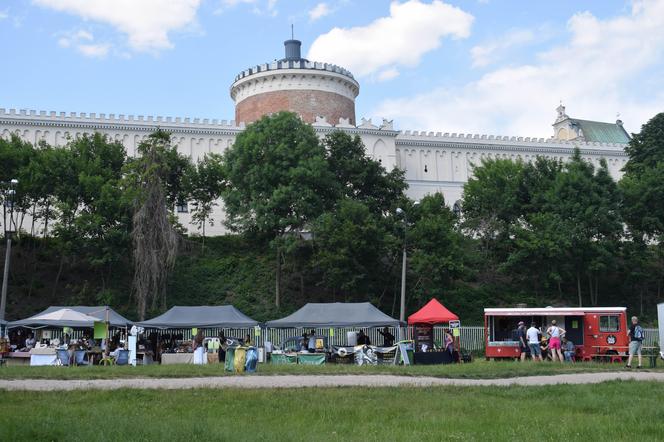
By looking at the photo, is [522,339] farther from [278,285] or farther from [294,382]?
[278,285]

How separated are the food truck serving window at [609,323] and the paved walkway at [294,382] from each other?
10.0 metres

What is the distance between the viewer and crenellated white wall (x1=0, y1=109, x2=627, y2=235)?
66500 millimetres

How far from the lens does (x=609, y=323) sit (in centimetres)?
3191

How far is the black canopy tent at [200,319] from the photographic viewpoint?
31.3m

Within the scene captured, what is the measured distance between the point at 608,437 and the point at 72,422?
8.59 m

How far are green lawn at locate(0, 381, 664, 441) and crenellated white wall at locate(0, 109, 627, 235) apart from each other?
47.7m

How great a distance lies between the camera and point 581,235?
48.8 metres

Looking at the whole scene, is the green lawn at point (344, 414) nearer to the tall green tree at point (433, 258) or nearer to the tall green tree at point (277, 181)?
the tall green tree at point (433, 258)

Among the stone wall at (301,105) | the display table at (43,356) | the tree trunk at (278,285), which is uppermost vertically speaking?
the stone wall at (301,105)

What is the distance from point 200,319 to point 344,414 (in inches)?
740

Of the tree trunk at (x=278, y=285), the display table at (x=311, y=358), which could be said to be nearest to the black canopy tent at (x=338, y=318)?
the display table at (x=311, y=358)

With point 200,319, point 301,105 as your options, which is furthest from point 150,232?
point 301,105

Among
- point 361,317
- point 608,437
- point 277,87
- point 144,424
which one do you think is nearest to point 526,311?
point 361,317

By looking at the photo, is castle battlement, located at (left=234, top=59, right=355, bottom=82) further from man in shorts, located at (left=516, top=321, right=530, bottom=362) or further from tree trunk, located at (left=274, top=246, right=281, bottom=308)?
man in shorts, located at (left=516, top=321, right=530, bottom=362)
